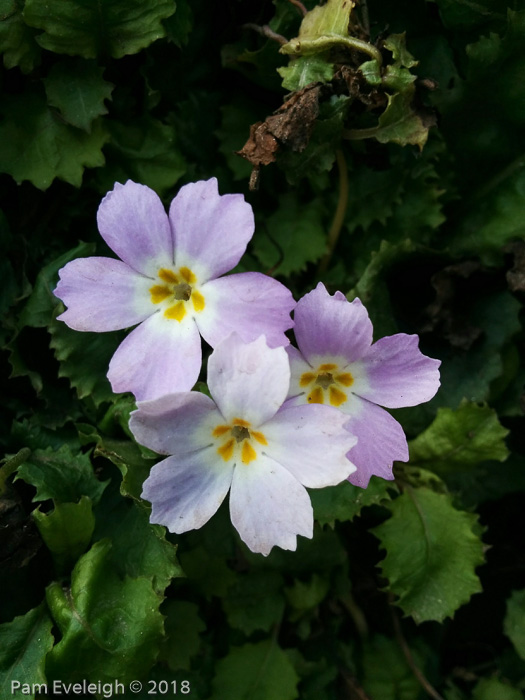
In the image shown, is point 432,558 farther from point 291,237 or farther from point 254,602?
point 291,237

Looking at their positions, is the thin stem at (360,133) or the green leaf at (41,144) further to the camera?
the green leaf at (41,144)

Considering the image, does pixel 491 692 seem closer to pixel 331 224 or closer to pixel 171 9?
pixel 331 224

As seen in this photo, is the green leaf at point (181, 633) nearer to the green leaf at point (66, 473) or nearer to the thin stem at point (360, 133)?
the green leaf at point (66, 473)

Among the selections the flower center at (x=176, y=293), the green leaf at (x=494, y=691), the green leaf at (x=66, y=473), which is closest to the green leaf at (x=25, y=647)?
the green leaf at (x=66, y=473)

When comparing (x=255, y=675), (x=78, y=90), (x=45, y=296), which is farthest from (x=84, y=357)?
(x=255, y=675)

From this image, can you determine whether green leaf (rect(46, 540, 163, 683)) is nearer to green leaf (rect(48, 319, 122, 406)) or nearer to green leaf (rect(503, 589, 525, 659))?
green leaf (rect(48, 319, 122, 406))

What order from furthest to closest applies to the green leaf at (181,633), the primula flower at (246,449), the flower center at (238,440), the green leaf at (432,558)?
the green leaf at (181,633) < the green leaf at (432,558) < the flower center at (238,440) < the primula flower at (246,449)

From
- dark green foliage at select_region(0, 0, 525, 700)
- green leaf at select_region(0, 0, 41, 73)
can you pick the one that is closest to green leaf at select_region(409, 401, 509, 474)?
dark green foliage at select_region(0, 0, 525, 700)

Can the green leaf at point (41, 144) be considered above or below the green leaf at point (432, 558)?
above
